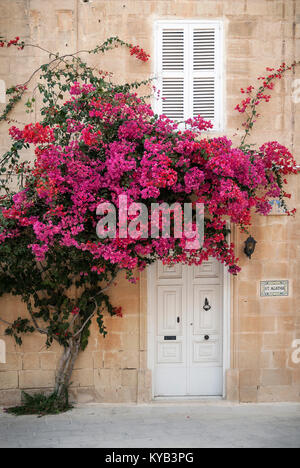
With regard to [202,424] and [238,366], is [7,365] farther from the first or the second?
[238,366]

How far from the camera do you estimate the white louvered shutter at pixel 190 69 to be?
7.40m

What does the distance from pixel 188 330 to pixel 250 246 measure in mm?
1546

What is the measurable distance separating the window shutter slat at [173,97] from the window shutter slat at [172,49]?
0.19 meters

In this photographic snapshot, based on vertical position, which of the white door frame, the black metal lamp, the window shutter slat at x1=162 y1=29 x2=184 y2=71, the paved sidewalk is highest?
the window shutter slat at x1=162 y1=29 x2=184 y2=71

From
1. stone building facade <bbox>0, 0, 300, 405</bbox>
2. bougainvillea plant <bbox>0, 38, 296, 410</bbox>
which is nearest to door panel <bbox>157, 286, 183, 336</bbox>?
stone building facade <bbox>0, 0, 300, 405</bbox>

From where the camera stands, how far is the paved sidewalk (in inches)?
239

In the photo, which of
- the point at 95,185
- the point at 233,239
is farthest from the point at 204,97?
the point at 95,185

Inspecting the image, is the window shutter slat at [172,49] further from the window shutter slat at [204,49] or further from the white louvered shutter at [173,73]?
the window shutter slat at [204,49]

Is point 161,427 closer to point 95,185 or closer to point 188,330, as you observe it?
point 188,330

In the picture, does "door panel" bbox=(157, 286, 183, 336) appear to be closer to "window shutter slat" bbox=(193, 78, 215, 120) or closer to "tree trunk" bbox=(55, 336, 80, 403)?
"tree trunk" bbox=(55, 336, 80, 403)

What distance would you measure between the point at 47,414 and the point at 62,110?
4.06m

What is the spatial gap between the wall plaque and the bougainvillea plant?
95 centimetres

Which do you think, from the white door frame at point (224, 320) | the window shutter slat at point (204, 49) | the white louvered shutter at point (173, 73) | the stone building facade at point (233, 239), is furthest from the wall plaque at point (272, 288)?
the window shutter slat at point (204, 49)
